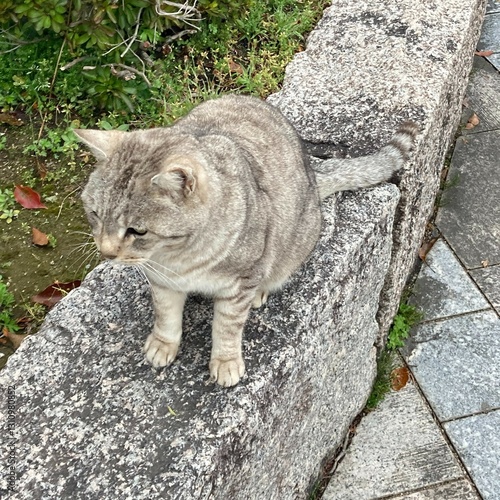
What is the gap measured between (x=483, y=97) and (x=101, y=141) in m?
3.69

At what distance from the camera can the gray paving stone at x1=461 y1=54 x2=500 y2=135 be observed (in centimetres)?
452

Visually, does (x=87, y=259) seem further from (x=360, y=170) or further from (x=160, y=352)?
(x=360, y=170)

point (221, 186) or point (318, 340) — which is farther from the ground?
point (221, 186)

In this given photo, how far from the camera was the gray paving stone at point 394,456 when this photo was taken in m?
2.76

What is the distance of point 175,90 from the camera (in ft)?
11.9

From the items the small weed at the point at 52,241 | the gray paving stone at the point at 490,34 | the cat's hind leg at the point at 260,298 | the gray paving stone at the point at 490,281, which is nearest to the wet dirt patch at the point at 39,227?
the small weed at the point at 52,241

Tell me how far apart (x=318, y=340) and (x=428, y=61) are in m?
1.89

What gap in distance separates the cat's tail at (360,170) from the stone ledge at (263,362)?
0.06m

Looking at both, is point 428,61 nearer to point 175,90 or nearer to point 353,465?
point 175,90

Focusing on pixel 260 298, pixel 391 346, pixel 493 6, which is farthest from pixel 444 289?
pixel 493 6

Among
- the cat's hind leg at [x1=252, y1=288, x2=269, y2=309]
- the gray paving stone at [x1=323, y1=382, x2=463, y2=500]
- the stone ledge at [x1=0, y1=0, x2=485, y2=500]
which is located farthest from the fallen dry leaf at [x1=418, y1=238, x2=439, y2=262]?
the cat's hind leg at [x1=252, y1=288, x2=269, y2=309]

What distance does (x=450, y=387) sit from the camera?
3.08 m

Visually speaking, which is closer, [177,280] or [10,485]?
[10,485]

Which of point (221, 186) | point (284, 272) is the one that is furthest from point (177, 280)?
point (284, 272)
